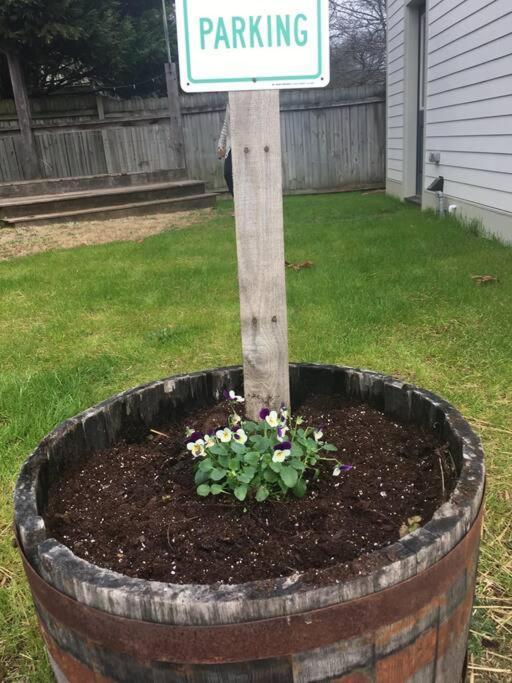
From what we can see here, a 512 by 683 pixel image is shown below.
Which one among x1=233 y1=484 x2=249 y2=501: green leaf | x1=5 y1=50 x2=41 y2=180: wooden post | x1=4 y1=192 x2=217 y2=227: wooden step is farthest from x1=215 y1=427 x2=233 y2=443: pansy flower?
x1=5 y1=50 x2=41 y2=180: wooden post

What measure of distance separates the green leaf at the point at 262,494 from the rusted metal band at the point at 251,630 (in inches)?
18.0

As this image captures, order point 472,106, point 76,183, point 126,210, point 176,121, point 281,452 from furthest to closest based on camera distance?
point 176,121 → point 76,183 → point 126,210 → point 472,106 → point 281,452

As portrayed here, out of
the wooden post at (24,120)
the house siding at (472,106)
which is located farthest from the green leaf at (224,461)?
the wooden post at (24,120)

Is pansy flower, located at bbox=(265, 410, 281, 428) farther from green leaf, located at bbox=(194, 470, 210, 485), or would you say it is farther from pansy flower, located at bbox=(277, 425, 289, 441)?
green leaf, located at bbox=(194, 470, 210, 485)

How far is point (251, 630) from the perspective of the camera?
1.03 metres

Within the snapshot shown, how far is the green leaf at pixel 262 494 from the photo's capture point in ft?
4.87

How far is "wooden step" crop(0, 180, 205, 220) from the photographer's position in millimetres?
9273

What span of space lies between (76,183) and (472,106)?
6.65 metres

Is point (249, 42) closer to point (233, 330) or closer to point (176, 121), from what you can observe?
point (233, 330)

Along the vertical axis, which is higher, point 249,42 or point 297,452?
point 249,42

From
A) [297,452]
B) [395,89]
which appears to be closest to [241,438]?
[297,452]

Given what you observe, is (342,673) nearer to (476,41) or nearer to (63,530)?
(63,530)

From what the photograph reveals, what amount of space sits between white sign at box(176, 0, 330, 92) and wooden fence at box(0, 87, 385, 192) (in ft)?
42.0

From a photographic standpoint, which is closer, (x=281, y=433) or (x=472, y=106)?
(x=281, y=433)
